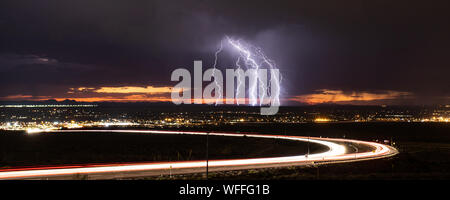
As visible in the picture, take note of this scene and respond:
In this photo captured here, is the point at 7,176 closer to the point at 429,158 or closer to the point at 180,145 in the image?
the point at 180,145

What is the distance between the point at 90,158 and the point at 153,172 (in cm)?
1997

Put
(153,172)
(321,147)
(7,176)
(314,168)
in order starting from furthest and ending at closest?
(321,147)
(314,168)
(153,172)
(7,176)

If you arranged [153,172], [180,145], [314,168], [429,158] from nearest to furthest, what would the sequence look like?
[153,172] → [314,168] → [429,158] → [180,145]

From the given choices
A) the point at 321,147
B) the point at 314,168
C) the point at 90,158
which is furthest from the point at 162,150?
the point at 314,168
